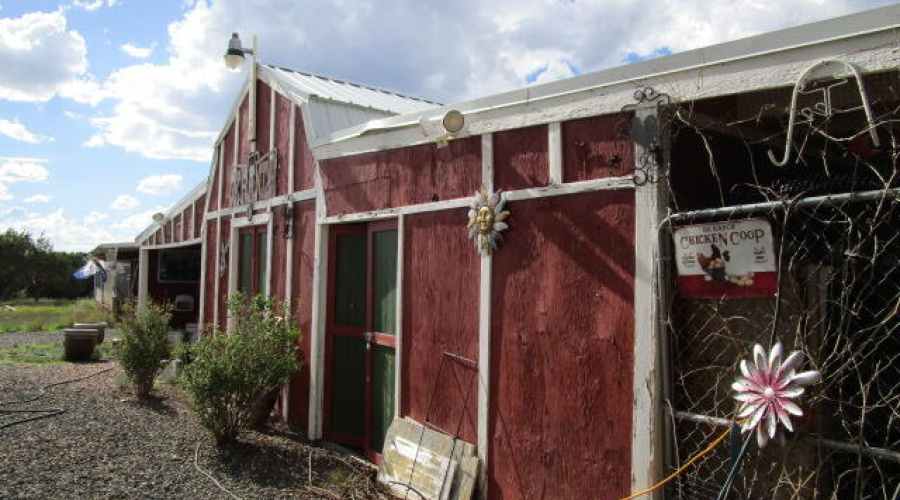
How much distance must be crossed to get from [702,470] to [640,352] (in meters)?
0.70

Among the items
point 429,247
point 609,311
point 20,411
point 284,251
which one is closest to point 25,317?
point 20,411

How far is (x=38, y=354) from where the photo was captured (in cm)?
1266

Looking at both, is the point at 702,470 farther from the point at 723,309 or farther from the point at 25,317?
the point at 25,317

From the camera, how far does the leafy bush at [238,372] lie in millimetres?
5953

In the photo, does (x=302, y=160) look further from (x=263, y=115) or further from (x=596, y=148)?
(x=596, y=148)

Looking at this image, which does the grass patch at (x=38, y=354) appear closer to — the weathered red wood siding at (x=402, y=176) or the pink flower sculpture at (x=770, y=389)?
the weathered red wood siding at (x=402, y=176)

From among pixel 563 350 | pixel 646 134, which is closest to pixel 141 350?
pixel 563 350

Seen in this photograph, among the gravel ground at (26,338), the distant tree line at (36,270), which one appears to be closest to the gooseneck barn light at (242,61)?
the gravel ground at (26,338)

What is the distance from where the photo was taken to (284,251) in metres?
7.46

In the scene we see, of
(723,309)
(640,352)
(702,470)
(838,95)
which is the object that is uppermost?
(838,95)

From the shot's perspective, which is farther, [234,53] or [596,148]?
[234,53]

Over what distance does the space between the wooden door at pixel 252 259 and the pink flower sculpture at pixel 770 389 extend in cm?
613

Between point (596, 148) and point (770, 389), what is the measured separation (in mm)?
1731

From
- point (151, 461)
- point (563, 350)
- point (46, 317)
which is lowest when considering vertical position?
point (151, 461)
